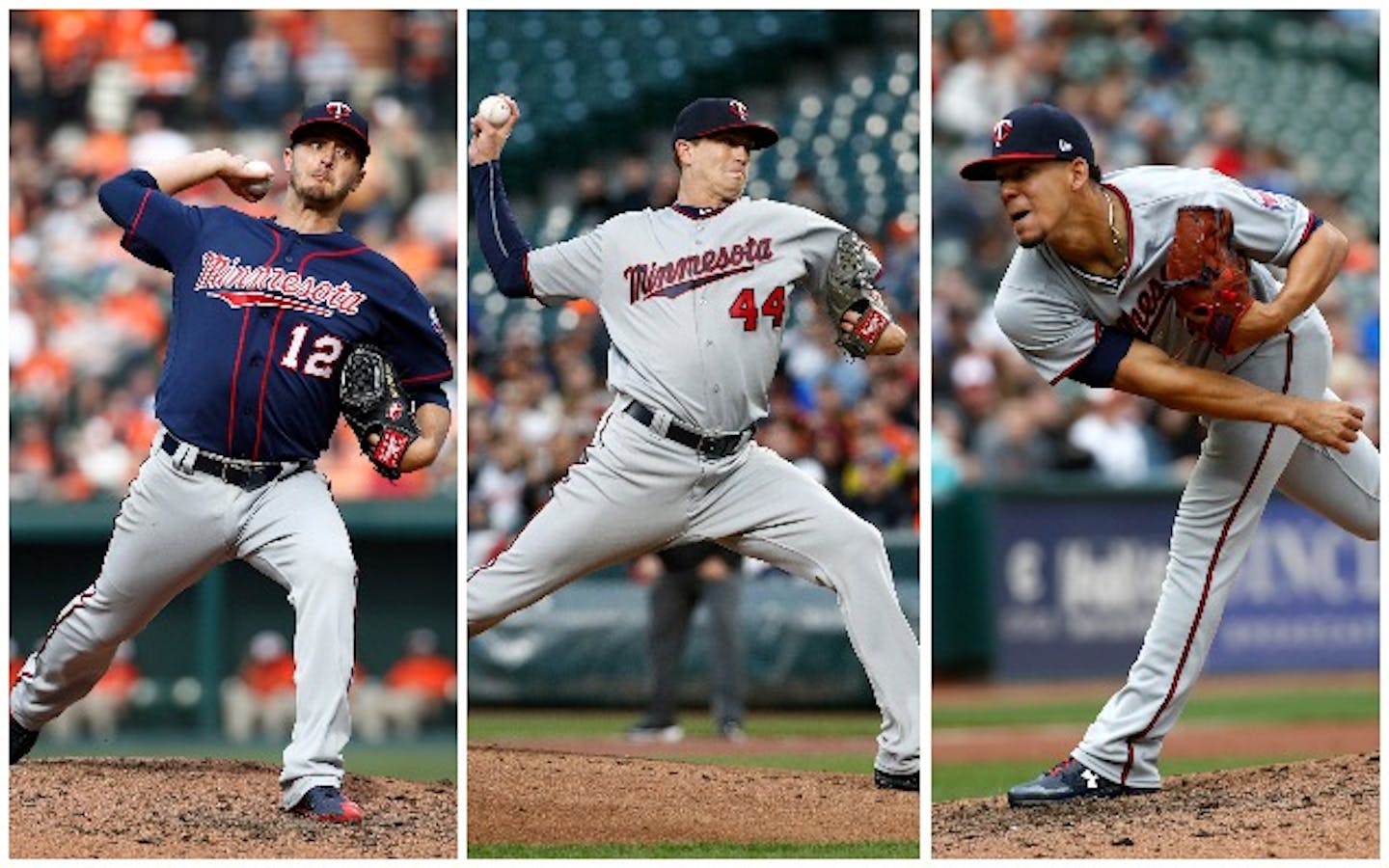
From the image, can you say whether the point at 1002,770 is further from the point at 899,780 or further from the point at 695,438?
the point at 695,438

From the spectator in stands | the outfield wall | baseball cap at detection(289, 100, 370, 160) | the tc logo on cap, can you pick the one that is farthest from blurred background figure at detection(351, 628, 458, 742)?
the tc logo on cap

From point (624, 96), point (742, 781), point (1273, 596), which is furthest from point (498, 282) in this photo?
point (1273, 596)

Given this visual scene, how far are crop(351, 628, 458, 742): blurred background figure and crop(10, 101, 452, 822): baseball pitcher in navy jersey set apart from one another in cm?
361

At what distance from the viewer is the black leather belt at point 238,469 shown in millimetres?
4203

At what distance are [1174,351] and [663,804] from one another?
152cm

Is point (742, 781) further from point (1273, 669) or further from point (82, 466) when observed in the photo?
point (1273, 669)

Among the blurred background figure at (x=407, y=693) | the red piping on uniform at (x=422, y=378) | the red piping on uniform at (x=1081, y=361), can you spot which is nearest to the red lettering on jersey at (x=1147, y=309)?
the red piping on uniform at (x=1081, y=361)

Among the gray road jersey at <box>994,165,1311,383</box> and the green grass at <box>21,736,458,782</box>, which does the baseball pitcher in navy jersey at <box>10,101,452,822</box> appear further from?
the green grass at <box>21,736,458,782</box>

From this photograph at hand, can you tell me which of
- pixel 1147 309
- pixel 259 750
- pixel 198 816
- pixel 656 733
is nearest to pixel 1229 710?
pixel 656 733

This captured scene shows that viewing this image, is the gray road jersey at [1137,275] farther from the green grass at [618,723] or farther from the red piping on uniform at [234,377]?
the green grass at [618,723]

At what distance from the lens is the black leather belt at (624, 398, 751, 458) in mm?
4344

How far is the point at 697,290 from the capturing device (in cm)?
437

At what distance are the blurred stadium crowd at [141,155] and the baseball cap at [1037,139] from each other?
4.48 metres

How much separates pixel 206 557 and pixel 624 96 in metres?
2.86
